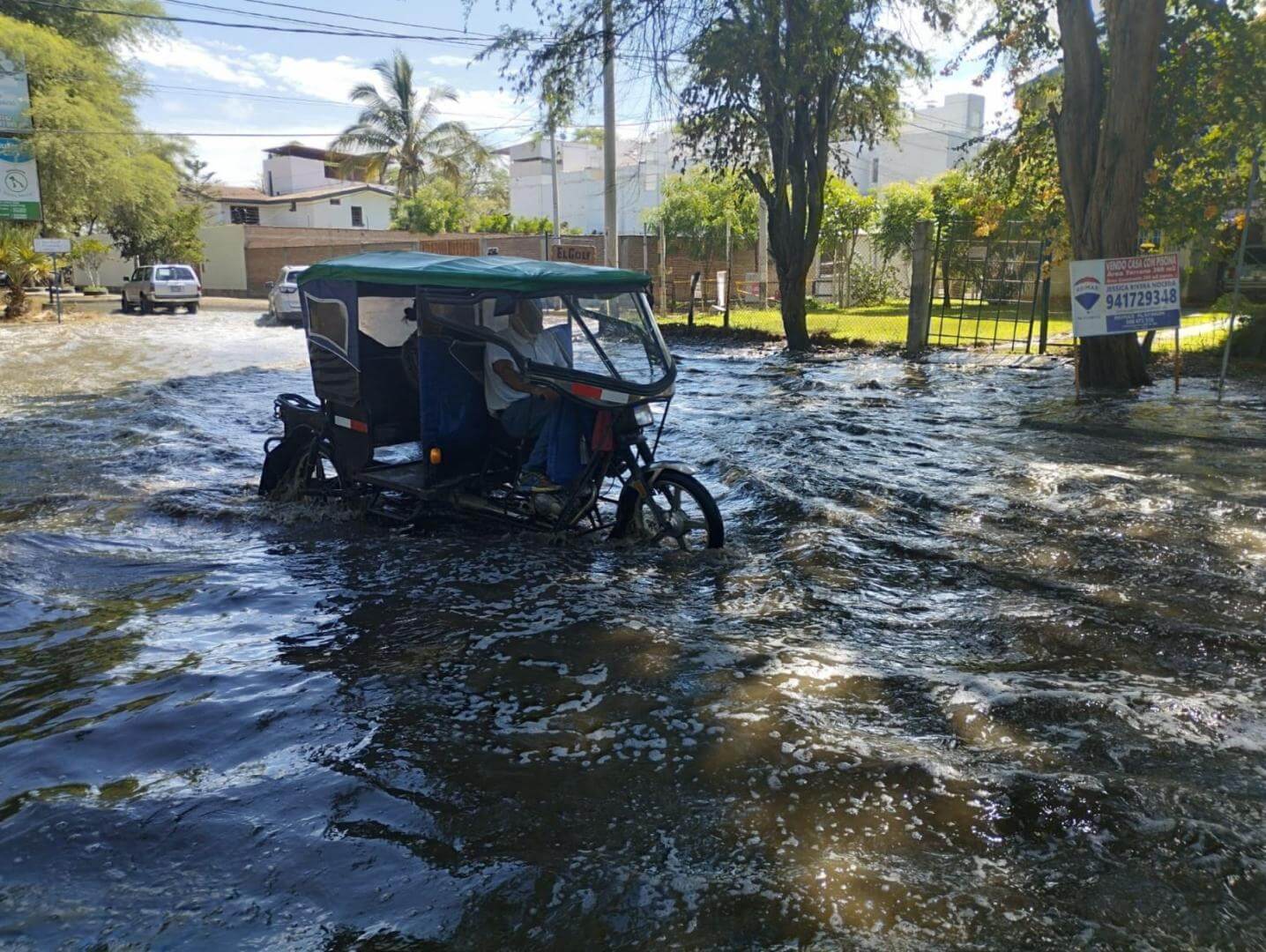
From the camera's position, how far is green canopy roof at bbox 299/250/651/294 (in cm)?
700

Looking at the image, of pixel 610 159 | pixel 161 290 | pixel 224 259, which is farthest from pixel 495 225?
pixel 610 159

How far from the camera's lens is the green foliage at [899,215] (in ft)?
109

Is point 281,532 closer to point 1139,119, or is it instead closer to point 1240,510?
point 1240,510

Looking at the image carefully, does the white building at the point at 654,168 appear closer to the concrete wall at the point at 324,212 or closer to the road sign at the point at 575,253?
the concrete wall at the point at 324,212

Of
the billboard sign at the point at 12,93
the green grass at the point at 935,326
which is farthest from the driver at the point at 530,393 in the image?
the billboard sign at the point at 12,93

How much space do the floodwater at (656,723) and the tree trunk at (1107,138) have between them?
588cm

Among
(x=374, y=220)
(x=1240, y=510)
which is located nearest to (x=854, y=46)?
(x=1240, y=510)

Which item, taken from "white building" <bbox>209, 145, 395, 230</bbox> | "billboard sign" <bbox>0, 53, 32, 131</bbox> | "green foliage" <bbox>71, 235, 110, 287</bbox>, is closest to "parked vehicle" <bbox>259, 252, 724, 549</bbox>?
"billboard sign" <bbox>0, 53, 32, 131</bbox>

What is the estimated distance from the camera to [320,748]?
15.2 feet

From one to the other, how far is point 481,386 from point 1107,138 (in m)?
10.9

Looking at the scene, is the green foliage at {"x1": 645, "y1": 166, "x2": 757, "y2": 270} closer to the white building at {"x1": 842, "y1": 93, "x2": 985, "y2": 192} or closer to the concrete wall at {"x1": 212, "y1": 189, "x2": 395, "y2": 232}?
the white building at {"x1": 842, "y1": 93, "x2": 985, "y2": 192}

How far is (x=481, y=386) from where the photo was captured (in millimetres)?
7844

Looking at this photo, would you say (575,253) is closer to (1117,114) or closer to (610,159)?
(610,159)

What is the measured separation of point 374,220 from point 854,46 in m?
48.9
